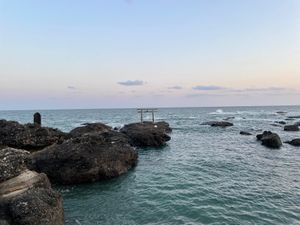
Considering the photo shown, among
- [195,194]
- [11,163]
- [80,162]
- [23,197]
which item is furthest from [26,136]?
[195,194]

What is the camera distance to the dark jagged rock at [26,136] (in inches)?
886

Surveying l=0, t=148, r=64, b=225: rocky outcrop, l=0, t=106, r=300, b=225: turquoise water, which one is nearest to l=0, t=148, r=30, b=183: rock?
l=0, t=148, r=64, b=225: rocky outcrop

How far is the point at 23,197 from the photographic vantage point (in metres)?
10.4

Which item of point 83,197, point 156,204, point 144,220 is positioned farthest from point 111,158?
point 144,220

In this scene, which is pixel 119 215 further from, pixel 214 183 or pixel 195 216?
pixel 214 183

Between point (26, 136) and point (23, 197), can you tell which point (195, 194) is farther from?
point (26, 136)

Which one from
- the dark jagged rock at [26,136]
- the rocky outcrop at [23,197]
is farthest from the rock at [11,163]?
the dark jagged rock at [26,136]

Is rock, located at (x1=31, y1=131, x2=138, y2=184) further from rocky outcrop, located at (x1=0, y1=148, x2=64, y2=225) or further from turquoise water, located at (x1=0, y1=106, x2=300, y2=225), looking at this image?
rocky outcrop, located at (x1=0, y1=148, x2=64, y2=225)

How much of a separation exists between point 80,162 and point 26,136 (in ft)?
23.9

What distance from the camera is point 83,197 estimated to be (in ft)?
50.9

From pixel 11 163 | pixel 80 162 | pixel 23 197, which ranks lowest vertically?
pixel 80 162

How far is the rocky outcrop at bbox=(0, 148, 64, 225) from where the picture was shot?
9.89 meters

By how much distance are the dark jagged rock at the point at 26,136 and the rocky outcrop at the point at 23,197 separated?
10179 millimetres

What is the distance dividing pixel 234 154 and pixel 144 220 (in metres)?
18.4
